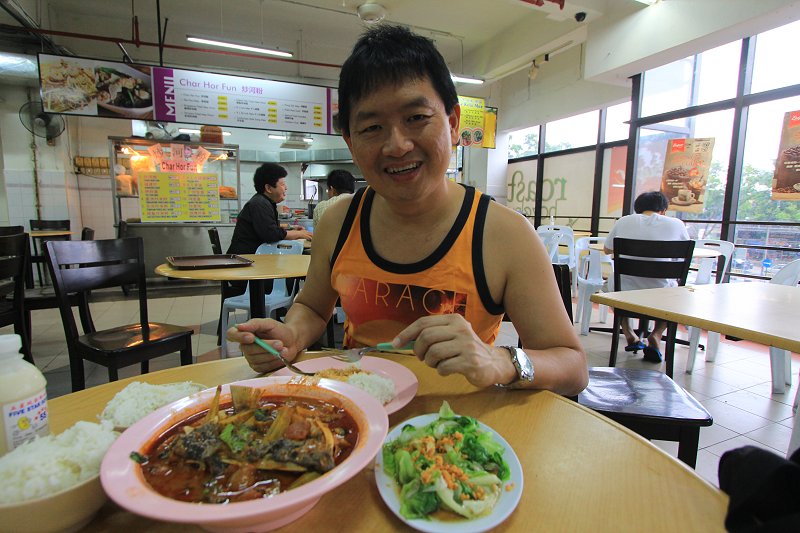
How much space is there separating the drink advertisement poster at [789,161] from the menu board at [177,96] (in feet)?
18.2

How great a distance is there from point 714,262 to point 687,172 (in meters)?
2.22

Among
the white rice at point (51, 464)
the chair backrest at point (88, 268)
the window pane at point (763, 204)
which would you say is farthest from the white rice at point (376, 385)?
the window pane at point (763, 204)

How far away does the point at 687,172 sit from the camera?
561 cm

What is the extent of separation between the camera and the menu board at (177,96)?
15.9 ft

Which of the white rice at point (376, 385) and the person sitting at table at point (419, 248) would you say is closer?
the white rice at point (376, 385)

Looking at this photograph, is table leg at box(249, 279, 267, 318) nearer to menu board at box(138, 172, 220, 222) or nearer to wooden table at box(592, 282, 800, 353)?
wooden table at box(592, 282, 800, 353)

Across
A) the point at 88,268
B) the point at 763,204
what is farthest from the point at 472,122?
the point at 88,268

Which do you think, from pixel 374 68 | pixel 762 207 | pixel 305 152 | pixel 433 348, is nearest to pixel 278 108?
pixel 374 68

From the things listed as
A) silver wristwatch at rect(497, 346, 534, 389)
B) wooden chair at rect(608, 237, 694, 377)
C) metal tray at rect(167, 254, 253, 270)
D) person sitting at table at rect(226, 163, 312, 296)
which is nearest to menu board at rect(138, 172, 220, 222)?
person sitting at table at rect(226, 163, 312, 296)

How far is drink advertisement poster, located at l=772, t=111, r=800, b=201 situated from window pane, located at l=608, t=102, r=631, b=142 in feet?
8.54

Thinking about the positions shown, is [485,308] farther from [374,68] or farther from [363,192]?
[374,68]

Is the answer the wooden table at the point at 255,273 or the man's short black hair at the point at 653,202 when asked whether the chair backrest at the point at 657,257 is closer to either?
the man's short black hair at the point at 653,202

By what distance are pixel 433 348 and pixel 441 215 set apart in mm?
528

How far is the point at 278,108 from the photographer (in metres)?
5.65
